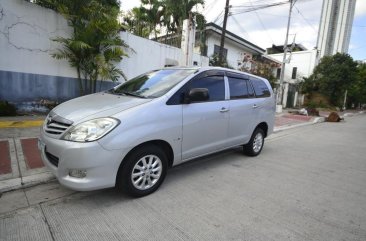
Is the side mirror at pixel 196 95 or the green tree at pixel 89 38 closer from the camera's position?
the side mirror at pixel 196 95

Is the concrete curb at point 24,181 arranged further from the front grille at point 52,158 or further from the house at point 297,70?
the house at point 297,70

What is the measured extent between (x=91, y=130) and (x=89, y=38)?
5.76 m

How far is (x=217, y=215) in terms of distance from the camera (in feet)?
9.40

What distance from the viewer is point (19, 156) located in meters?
4.14

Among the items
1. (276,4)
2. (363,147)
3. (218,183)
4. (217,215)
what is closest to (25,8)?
(218,183)

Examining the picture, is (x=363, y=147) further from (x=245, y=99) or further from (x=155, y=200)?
(x=155, y=200)

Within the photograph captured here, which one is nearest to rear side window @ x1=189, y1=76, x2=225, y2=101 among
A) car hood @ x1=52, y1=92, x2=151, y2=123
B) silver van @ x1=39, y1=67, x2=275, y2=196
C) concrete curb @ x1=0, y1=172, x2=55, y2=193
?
silver van @ x1=39, y1=67, x2=275, y2=196

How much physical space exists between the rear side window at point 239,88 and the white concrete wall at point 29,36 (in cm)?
585

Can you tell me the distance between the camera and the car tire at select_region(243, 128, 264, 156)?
524cm

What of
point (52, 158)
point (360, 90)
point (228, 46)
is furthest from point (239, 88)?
point (360, 90)

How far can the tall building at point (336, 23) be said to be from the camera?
16.1m

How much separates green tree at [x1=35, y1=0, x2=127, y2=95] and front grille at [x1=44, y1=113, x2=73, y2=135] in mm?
4763

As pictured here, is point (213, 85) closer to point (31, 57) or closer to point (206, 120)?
point (206, 120)

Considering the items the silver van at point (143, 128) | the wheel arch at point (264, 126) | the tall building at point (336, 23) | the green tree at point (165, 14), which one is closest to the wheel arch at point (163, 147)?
the silver van at point (143, 128)
